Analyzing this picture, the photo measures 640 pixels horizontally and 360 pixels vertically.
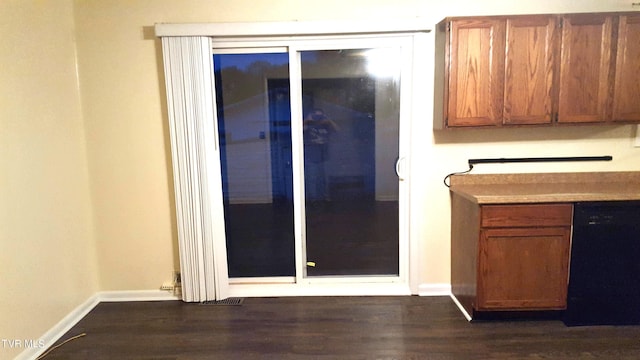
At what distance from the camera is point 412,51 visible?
2.80 m

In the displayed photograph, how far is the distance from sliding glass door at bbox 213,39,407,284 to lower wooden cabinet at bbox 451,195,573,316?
2.35 ft

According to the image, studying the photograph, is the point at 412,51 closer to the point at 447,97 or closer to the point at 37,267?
the point at 447,97

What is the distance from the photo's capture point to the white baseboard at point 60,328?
89.2 inches

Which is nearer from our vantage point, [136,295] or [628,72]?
[628,72]

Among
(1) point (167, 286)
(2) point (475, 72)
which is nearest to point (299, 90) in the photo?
(2) point (475, 72)

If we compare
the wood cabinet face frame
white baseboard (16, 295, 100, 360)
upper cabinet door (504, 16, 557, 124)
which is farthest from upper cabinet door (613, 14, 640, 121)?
white baseboard (16, 295, 100, 360)

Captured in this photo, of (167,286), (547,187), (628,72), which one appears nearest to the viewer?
(628,72)

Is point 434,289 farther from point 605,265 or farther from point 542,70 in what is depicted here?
point 542,70

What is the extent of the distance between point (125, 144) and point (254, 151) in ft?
3.24

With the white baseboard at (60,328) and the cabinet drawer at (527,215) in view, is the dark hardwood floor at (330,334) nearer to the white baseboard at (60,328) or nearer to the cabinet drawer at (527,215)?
the white baseboard at (60,328)

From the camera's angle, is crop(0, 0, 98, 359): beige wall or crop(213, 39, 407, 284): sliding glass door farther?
crop(213, 39, 407, 284): sliding glass door

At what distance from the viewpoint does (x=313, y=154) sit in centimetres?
307

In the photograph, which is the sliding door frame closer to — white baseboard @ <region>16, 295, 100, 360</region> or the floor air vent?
the floor air vent

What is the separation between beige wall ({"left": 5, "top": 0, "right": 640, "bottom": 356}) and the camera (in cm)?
245
